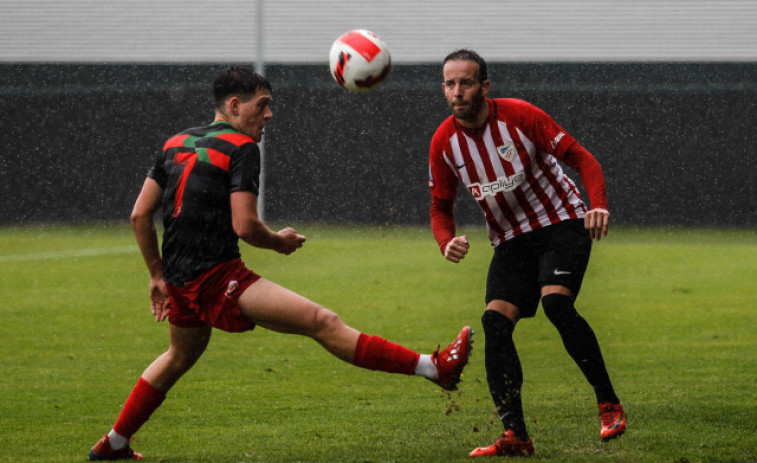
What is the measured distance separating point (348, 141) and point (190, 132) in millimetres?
19543

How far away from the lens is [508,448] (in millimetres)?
5156

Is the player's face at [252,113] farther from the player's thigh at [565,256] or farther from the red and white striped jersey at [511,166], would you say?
the player's thigh at [565,256]

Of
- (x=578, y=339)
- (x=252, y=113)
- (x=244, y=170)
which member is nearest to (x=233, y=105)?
(x=252, y=113)

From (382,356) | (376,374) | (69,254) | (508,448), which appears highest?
(382,356)

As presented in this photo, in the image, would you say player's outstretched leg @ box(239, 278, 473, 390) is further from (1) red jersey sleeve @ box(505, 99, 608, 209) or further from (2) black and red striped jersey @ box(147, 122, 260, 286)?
(1) red jersey sleeve @ box(505, 99, 608, 209)

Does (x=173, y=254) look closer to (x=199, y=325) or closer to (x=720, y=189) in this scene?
(x=199, y=325)

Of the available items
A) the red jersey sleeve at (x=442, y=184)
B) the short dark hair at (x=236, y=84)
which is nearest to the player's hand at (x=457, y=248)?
the red jersey sleeve at (x=442, y=184)

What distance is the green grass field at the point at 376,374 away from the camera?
5.60 meters

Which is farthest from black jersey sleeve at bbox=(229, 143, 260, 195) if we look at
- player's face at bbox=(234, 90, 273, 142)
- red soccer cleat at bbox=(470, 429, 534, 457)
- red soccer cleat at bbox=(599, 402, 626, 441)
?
red soccer cleat at bbox=(599, 402, 626, 441)

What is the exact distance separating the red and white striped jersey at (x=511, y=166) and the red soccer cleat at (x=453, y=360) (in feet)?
2.63

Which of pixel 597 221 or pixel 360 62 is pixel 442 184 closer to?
pixel 597 221

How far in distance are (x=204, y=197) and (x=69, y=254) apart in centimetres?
1303

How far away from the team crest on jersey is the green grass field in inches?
56.5

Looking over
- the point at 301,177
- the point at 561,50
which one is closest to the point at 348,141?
the point at 301,177
